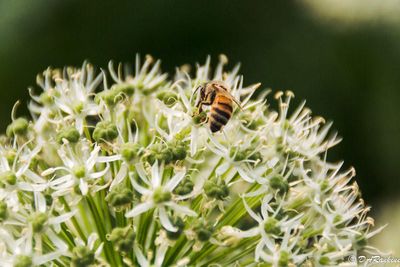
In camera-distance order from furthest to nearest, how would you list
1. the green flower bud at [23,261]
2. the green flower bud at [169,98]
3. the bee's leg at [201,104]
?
the green flower bud at [169,98]
the bee's leg at [201,104]
the green flower bud at [23,261]

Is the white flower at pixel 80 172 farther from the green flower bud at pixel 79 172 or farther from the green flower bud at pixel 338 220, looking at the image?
the green flower bud at pixel 338 220

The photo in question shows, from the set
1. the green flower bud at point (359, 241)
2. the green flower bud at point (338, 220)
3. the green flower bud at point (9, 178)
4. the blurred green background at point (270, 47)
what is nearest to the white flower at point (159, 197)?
the green flower bud at point (9, 178)

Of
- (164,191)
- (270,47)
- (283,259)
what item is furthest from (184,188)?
(270,47)

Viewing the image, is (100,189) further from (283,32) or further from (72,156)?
(283,32)

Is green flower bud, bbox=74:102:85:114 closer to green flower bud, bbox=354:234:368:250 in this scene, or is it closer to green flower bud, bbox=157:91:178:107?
green flower bud, bbox=157:91:178:107

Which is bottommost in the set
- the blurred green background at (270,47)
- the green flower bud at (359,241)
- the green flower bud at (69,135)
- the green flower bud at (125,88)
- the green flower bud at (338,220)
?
the green flower bud at (359,241)

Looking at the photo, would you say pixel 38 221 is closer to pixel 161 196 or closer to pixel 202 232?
pixel 161 196

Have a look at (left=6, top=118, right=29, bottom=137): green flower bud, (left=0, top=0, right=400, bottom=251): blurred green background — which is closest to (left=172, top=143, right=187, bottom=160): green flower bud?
(left=6, top=118, right=29, bottom=137): green flower bud
